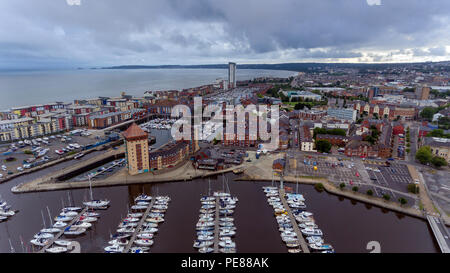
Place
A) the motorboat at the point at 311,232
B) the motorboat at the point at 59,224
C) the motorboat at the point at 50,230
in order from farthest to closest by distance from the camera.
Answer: the motorboat at the point at 59,224 < the motorboat at the point at 50,230 < the motorboat at the point at 311,232

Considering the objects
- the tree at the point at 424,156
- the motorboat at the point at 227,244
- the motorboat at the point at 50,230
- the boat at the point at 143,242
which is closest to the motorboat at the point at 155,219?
the boat at the point at 143,242

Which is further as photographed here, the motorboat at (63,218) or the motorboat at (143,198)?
the motorboat at (143,198)

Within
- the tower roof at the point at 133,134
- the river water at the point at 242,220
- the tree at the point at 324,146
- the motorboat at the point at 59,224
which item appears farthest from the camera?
the tree at the point at 324,146

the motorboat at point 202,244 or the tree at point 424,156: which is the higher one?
the tree at point 424,156

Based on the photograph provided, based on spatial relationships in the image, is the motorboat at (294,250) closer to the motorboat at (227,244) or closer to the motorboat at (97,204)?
the motorboat at (227,244)

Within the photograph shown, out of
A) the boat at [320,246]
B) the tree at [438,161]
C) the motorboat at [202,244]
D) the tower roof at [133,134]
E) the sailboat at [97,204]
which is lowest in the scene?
the boat at [320,246]

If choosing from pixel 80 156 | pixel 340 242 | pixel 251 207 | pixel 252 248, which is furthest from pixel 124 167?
pixel 340 242
